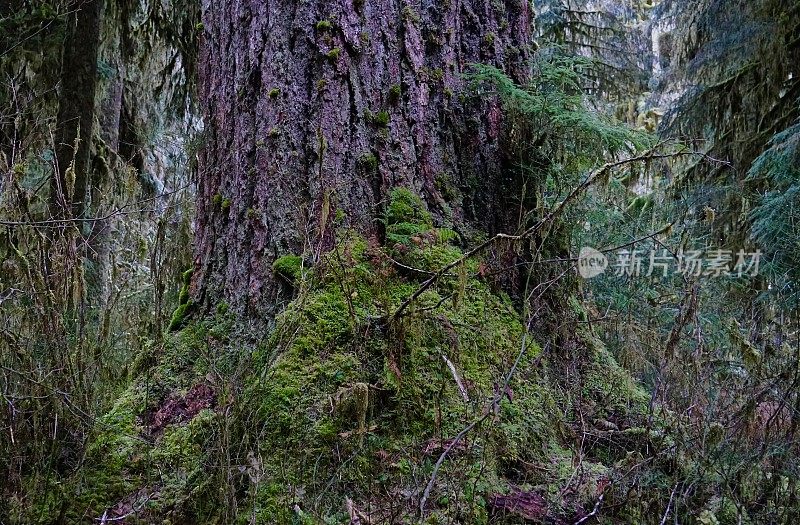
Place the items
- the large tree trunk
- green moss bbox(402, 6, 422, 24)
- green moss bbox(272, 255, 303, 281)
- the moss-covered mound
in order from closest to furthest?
the moss-covered mound → green moss bbox(272, 255, 303, 281) → the large tree trunk → green moss bbox(402, 6, 422, 24)

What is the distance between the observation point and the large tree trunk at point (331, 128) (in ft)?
9.70

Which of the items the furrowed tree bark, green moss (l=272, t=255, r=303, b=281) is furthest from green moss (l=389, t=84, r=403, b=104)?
the furrowed tree bark

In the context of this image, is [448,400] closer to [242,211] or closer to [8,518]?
[242,211]

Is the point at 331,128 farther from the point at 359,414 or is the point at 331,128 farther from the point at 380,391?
the point at 359,414

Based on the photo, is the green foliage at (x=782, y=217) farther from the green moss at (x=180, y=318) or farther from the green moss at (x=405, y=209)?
the green moss at (x=180, y=318)

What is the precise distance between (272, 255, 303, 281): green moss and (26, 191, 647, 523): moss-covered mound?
17 mm

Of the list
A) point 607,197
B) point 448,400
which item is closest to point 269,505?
point 448,400

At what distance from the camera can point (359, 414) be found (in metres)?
2.31

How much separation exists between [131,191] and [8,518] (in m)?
1.27

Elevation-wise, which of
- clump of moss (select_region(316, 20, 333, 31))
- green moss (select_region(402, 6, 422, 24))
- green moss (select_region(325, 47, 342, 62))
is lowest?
green moss (select_region(325, 47, 342, 62))

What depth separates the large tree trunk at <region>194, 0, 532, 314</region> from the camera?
9.70 ft

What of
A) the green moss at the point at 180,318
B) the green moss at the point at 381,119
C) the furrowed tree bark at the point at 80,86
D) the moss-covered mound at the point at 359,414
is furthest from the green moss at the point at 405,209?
the furrowed tree bark at the point at 80,86

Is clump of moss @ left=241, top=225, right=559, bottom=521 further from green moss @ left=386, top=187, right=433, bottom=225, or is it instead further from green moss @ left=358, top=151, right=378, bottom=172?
green moss @ left=358, top=151, right=378, bottom=172

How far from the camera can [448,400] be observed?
2.56 meters
